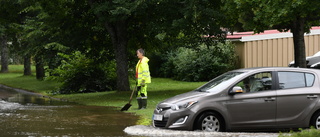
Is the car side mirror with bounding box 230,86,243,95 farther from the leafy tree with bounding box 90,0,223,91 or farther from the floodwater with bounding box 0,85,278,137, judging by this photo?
the leafy tree with bounding box 90,0,223,91

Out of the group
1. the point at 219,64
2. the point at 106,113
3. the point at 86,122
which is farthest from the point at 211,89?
the point at 219,64

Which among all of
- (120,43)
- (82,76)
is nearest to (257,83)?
(120,43)

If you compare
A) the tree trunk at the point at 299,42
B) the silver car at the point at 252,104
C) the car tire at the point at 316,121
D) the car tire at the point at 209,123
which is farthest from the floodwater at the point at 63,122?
the tree trunk at the point at 299,42

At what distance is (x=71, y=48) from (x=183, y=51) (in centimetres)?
1274

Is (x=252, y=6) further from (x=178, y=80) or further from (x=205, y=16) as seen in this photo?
(x=178, y=80)

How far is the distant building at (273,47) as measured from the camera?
3256 cm

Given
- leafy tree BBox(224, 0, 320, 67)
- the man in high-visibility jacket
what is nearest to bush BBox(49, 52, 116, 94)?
leafy tree BBox(224, 0, 320, 67)

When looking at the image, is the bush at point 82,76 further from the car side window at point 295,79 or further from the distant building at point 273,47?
the car side window at point 295,79

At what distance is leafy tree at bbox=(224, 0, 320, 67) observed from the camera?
18.5m

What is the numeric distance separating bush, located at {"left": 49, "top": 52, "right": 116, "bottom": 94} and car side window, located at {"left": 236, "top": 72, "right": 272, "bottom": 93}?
17509 mm

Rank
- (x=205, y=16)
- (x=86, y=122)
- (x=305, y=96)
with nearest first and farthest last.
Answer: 1. (x=305, y=96)
2. (x=86, y=122)
3. (x=205, y=16)

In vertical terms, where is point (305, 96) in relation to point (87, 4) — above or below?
below

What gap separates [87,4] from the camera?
27203 millimetres

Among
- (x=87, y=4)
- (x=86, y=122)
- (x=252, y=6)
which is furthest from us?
(x=87, y=4)
